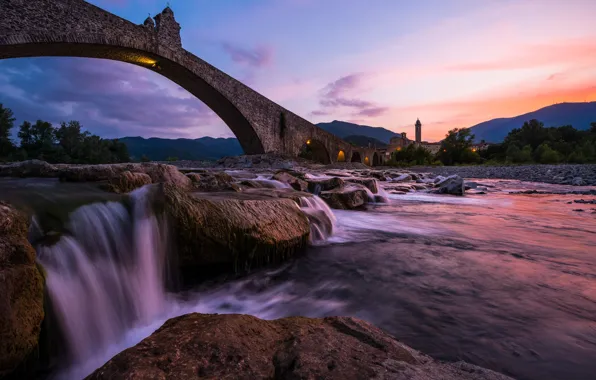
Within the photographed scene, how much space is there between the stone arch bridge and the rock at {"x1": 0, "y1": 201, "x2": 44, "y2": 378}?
1124cm

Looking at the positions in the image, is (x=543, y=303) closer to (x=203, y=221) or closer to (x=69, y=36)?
(x=203, y=221)

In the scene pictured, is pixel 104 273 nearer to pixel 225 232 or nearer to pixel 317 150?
pixel 225 232

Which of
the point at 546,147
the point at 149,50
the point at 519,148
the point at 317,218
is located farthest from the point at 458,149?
the point at 317,218

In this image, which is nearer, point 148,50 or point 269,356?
point 269,356

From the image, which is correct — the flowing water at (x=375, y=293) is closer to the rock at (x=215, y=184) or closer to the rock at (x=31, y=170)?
the rock at (x=215, y=184)

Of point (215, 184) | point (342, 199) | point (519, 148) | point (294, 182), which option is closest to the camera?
point (215, 184)

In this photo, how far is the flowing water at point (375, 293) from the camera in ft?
4.90

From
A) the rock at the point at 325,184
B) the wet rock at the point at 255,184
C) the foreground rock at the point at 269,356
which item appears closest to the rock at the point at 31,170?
the wet rock at the point at 255,184

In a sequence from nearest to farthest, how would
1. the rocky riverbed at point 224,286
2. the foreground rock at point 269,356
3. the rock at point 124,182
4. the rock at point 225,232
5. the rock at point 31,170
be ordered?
the foreground rock at point 269,356 < the rocky riverbed at point 224,286 < the rock at point 225,232 < the rock at point 124,182 < the rock at point 31,170

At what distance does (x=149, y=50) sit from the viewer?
1312cm

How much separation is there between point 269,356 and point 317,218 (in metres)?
2.86

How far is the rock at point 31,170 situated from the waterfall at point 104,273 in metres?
2.43

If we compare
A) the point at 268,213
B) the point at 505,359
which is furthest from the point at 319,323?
the point at 268,213

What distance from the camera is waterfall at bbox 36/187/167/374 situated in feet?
5.10
